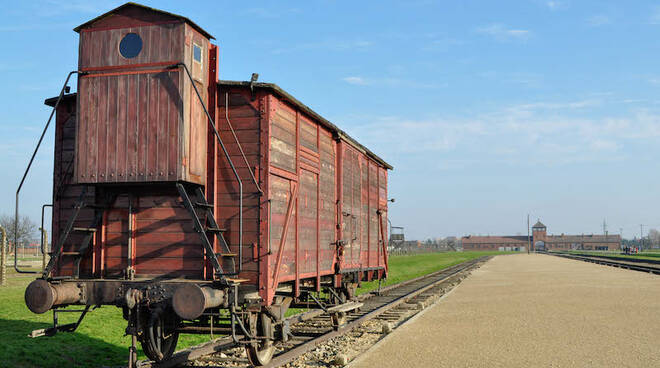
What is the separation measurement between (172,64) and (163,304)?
10.7 feet

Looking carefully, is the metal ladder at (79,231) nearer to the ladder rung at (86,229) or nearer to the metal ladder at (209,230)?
the ladder rung at (86,229)

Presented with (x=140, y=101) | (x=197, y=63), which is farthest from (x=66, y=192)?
(x=197, y=63)

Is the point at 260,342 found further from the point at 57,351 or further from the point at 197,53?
the point at 197,53

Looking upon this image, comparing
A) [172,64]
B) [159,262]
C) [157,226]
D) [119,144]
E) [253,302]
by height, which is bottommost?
[253,302]

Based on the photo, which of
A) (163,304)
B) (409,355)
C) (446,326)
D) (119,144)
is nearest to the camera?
(163,304)

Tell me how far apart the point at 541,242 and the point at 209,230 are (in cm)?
19710

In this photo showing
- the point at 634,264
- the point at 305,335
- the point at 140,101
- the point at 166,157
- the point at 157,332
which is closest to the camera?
the point at 157,332

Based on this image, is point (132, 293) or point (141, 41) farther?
point (141, 41)

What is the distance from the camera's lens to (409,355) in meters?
9.22

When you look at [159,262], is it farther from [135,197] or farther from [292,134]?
[292,134]

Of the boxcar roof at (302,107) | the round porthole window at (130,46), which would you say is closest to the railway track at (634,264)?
the boxcar roof at (302,107)

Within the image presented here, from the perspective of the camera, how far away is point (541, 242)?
623 ft

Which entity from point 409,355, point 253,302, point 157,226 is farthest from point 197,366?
point 409,355

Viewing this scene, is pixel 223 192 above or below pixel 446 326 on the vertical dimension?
above
